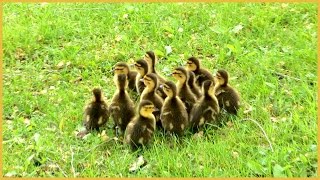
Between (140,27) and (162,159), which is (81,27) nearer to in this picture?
(140,27)

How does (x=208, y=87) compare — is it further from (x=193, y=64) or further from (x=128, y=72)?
(x=128, y=72)

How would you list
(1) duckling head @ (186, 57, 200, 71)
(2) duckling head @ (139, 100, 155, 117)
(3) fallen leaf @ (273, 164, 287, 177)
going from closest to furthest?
(3) fallen leaf @ (273, 164, 287, 177)
(2) duckling head @ (139, 100, 155, 117)
(1) duckling head @ (186, 57, 200, 71)

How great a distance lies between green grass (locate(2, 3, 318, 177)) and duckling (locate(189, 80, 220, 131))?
0.45ft

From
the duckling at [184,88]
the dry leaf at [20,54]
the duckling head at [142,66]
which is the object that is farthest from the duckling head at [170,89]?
the dry leaf at [20,54]

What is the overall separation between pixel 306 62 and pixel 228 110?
1523mm

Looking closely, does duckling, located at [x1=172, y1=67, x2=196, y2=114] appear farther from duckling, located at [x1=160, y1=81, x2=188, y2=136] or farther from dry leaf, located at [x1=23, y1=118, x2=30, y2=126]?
dry leaf, located at [x1=23, y1=118, x2=30, y2=126]

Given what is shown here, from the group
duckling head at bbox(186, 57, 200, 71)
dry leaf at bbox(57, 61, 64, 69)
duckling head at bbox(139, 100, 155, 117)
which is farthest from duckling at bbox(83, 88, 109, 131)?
dry leaf at bbox(57, 61, 64, 69)

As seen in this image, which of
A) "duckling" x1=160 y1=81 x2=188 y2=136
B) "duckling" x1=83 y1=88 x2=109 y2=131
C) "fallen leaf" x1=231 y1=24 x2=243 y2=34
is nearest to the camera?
"duckling" x1=160 y1=81 x2=188 y2=136

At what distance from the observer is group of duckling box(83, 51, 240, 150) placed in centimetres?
483

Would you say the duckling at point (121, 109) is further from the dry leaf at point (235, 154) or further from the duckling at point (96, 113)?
the dry leaf at point (235, 154)

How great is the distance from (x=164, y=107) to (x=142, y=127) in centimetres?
34

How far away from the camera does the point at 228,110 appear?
5312 mm

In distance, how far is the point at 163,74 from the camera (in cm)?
641

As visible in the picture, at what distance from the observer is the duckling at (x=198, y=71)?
564cm
